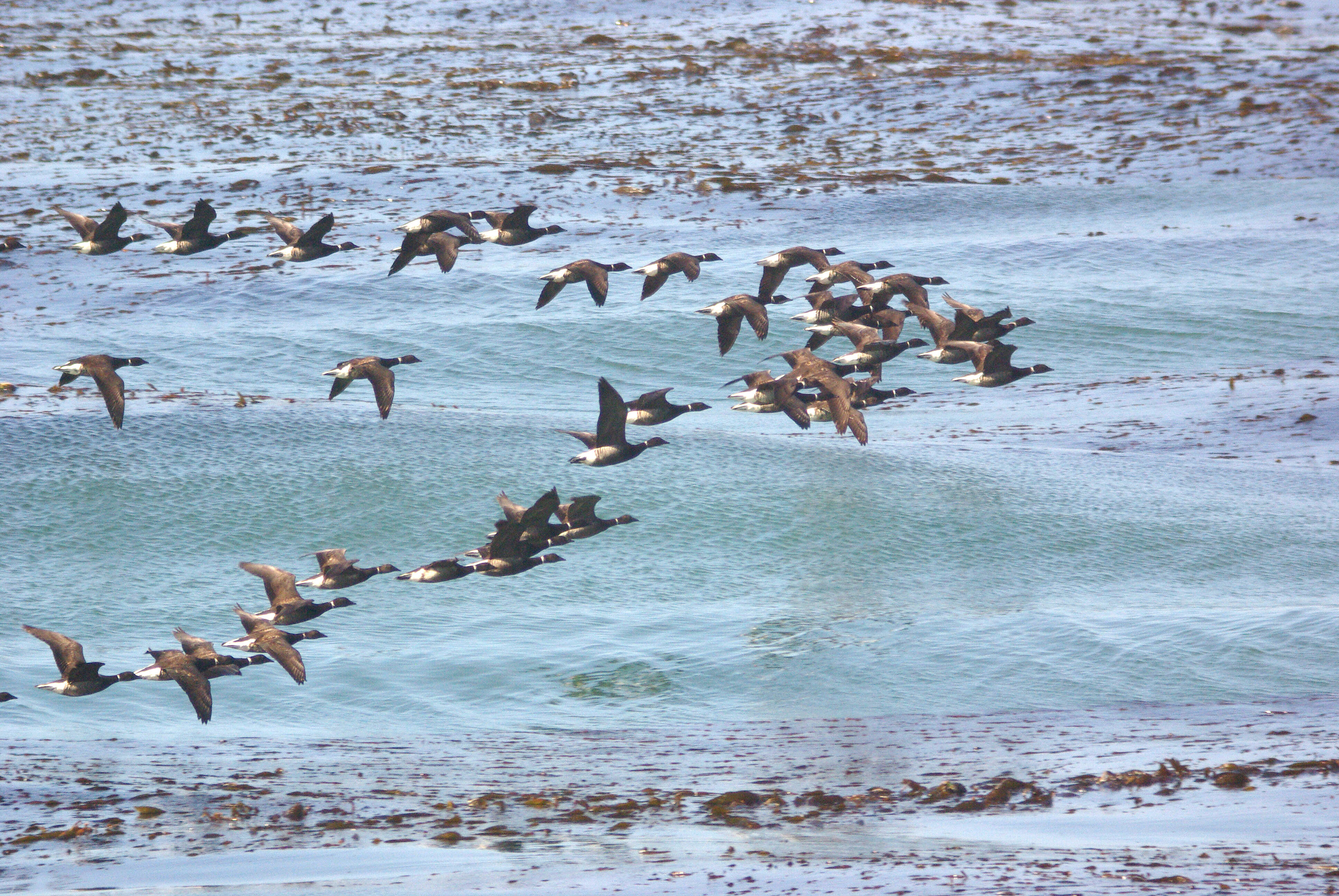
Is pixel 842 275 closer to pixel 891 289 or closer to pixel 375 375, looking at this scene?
pixel 891 289

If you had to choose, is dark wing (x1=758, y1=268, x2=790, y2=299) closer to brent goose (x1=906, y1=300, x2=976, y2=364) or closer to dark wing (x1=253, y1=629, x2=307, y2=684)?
brent goose (x1=906, y1=300, x2=976, y2=364)

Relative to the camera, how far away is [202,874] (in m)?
19.1

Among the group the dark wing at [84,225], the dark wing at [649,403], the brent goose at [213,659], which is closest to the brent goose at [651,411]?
the dark wing at [649,403]

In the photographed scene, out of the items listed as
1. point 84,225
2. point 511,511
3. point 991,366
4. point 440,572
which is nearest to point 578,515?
point 511,511

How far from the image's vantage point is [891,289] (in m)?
23.6

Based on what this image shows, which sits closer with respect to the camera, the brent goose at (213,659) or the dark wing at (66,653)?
the brent goose at (213,659)

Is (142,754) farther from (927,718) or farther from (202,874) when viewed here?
(927,718)

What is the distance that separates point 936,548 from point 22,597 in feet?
69.5

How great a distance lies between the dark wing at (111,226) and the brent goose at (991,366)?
12.6m

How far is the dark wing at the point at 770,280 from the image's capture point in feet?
76.4

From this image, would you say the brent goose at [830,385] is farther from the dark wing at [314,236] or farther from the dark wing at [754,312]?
the dark wing at [314,236]

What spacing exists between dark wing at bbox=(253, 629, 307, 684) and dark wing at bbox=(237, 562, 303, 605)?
4.19 feet

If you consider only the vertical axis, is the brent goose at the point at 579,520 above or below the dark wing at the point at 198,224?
below

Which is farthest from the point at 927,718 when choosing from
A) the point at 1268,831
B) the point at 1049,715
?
the point at 1268,831
